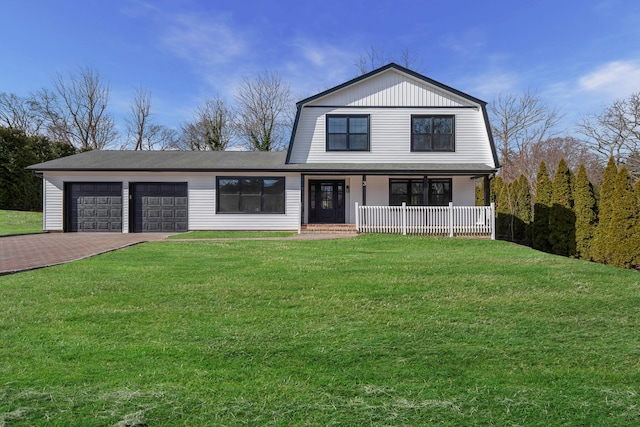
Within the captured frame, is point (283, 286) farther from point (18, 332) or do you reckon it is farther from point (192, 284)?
point (18, 332)

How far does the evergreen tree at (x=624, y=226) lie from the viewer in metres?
10.8

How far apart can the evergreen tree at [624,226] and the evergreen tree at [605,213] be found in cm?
21

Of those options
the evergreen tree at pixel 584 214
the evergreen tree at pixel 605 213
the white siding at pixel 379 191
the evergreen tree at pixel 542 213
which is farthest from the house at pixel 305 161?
the evergreen tree at pixel 605 213

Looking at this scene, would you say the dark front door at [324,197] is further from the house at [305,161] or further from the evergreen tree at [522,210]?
the evergreen tree at [522,210]

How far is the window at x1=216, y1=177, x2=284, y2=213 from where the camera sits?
52.7 ft

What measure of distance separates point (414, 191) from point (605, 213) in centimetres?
696

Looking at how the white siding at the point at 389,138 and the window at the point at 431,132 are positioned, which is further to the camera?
the window at the point at 431,132

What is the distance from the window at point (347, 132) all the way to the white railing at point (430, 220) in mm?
3408

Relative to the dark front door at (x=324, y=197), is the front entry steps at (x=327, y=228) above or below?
below

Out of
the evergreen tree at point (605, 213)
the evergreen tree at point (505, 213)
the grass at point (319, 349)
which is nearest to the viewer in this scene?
the grass at point (319, 349)

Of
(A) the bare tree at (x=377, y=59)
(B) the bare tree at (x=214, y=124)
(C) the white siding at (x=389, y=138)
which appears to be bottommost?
(C) the white siding at (x=389, y=138)

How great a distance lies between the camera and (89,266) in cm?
740

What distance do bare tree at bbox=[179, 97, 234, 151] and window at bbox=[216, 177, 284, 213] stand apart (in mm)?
20814

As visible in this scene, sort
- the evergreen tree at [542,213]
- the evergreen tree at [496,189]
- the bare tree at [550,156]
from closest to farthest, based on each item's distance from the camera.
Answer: the evergreen tree at [542,213]
the evergreen tree at [496,189]
the bare tree at [550,156]
